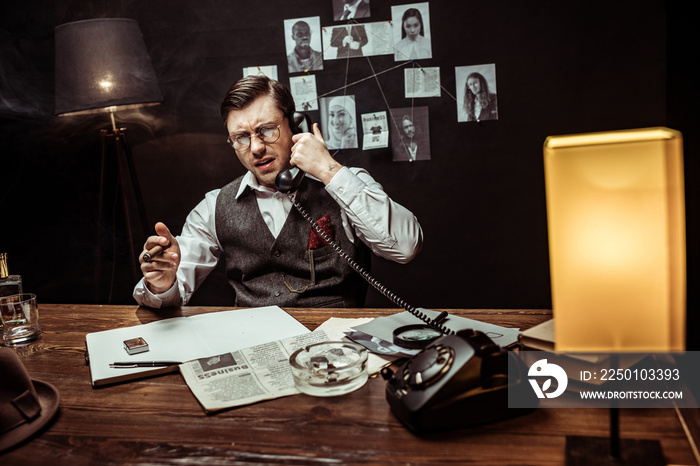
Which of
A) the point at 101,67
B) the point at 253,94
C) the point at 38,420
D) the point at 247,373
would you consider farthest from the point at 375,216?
the point at 101,67

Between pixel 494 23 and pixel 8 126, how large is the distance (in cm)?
256

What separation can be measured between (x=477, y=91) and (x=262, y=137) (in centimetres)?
106

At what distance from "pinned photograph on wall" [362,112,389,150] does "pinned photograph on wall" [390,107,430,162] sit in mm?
33

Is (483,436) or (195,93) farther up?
(195,93)

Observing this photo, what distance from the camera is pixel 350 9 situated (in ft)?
7.83

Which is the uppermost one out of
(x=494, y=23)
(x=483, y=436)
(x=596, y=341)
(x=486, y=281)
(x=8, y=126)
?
(x=494, y=23)

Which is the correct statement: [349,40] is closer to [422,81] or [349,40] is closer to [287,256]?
[422,81]

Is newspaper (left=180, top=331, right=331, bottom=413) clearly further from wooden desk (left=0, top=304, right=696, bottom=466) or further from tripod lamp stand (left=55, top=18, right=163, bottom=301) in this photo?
tripod lamp stand (left=55, top=18, right=163, bottom=301)

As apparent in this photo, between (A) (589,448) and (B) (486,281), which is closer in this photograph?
(A) (589,448)

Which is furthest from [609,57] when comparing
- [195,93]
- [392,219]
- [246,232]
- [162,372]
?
[162,372]

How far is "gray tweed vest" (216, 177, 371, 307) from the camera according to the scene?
5.85 feet

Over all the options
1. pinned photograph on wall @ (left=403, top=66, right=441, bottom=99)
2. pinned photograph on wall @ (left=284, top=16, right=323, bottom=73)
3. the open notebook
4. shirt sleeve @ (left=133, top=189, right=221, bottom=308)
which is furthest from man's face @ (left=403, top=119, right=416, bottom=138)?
the open notebook

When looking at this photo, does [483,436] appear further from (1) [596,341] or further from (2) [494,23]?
(2) [494,23]

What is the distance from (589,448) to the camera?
66 cm
